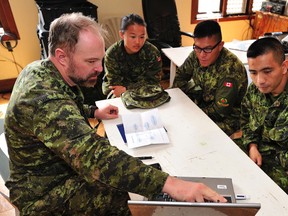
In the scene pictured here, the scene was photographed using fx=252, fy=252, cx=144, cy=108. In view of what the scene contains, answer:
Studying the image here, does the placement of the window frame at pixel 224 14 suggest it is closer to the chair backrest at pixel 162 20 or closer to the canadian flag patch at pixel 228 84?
the chair backrest at pixel 162 20

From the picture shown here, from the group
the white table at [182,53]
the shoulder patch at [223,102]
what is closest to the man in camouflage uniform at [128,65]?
the white table at [182,53]

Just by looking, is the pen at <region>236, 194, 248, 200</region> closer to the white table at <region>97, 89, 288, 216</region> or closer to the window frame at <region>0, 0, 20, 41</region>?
the white table at <region>97, 89, 288, 216</region>

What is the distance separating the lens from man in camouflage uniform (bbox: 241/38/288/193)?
129cm

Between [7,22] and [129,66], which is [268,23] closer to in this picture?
[129,66]

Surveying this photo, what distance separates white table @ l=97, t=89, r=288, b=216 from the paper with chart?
3 centimetres

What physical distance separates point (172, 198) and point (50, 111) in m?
0.52

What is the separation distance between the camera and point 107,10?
3227 millimetres

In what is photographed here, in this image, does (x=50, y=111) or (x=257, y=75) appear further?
(x=257, y=75)

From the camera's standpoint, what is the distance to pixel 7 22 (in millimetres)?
2947

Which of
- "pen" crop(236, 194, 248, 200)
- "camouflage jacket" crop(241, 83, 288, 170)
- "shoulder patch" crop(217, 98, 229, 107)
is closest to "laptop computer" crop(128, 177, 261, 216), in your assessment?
"pen" crop(236, 194, 248, 200)

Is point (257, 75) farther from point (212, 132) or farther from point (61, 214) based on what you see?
point (61, 214)

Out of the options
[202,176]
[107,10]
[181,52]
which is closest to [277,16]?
[181,52]

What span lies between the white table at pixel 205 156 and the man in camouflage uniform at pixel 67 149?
210 mm

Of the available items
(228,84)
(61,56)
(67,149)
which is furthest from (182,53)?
(67,149)
